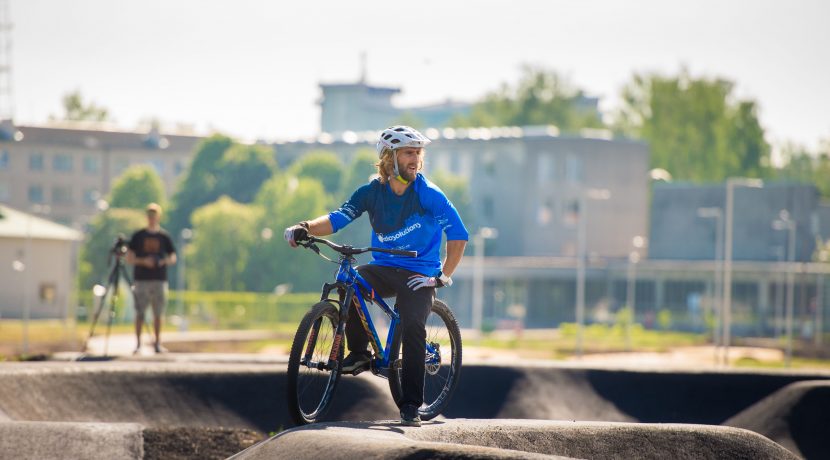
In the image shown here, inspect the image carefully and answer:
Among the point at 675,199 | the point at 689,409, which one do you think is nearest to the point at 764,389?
the point at 689,409

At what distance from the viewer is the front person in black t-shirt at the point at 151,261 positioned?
64.9 ft

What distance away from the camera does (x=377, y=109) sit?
156m

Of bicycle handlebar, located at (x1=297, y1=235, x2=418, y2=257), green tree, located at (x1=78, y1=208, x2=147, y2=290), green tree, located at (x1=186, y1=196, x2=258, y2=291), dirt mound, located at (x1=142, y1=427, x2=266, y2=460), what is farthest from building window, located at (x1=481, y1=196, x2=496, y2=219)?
bicycle handlebar, located at (x1=297, y1=235, x2=418, y2=257)

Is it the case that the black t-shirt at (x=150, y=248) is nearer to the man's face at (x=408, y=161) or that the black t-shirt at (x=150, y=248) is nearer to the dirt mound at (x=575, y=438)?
the man's face at (x=408, y=161)

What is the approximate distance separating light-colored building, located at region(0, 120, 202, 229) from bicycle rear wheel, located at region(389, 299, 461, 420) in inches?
4698

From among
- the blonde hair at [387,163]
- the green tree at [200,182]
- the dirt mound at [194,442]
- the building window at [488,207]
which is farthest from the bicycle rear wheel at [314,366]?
the building window at [488,207]

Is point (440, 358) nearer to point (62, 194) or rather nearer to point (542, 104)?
point (542, 104)

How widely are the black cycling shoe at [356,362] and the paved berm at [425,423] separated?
0.40m

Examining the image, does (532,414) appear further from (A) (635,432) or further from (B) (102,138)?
(B) (102,138)

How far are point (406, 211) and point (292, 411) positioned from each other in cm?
168

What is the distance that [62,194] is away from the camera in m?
132

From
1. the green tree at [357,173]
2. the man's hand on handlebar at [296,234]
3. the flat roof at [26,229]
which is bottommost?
the flat roof at [26,229]

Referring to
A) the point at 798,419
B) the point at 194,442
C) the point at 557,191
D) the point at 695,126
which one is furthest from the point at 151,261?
the point at 695,126

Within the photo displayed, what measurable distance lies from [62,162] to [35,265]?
52867mm
